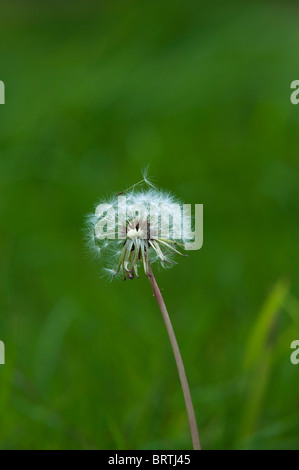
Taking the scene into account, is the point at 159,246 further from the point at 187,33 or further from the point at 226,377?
the point at 187,33

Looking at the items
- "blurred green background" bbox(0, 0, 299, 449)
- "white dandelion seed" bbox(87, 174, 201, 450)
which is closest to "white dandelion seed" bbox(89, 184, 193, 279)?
"white dandelion seed" bbox(87, 174, 201, 450)

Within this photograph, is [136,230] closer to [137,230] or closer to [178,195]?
[137,230]

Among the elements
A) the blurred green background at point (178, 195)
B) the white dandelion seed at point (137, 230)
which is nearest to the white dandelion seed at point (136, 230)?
the white dandelion seed at point (137, 230)

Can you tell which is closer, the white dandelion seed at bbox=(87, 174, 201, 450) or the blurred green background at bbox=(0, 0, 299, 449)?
the white dandelion seed at bbox=(87, 174, 201, 450)

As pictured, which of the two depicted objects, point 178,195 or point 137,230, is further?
point 178,195

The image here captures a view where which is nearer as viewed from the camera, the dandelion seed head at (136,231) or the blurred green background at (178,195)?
the dandelion seed head at (136,231)

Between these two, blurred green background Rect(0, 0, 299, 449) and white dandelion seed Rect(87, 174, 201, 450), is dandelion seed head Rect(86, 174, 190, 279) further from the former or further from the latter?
blurred green background Rect(0, 0, 299, 449)

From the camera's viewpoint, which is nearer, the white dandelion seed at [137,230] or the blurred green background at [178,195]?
the white dandelion seed at [137,230]

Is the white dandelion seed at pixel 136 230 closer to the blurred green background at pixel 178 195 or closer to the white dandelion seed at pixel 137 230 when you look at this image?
the white dandelion seed at pixel 137 230

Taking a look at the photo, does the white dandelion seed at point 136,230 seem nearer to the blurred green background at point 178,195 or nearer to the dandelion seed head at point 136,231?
the dandelion seed head at point 136,231

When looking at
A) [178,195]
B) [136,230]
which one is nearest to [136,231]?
[136,230]
